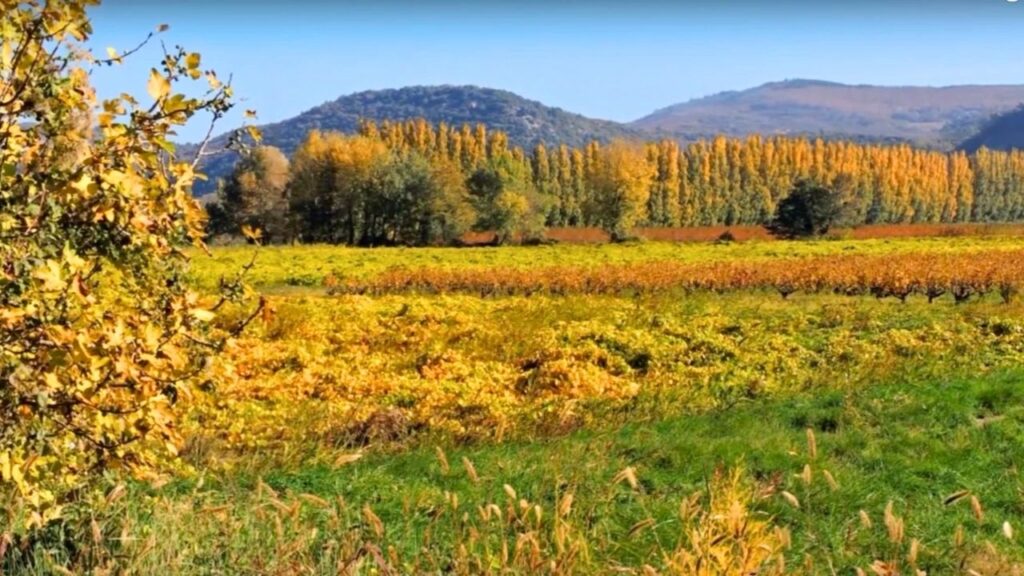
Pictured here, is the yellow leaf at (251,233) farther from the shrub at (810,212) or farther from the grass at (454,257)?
the shrub at (810,212)

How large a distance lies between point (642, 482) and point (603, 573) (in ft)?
12.1

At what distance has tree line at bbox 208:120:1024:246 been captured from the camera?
68000 mm

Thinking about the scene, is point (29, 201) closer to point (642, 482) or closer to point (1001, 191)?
point (642, 482)

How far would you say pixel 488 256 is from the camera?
43719 mm

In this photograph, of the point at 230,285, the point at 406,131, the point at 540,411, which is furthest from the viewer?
the point at 406,131

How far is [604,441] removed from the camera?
325 inches

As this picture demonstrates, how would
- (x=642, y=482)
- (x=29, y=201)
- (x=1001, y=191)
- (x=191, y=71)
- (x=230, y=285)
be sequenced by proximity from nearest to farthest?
(x=29, y=201), (x=191, y=71), (x=230, y=285), (x=642, y=482), (x=1001, y=191)

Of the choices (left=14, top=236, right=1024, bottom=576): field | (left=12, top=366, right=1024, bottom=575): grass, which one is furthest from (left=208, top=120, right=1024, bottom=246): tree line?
(left=12, top=366, right=1024, bottom=575): grass

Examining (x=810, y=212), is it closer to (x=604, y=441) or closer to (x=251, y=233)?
(x=604, y=441)

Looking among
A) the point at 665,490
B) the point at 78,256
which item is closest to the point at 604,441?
the point at 665,490

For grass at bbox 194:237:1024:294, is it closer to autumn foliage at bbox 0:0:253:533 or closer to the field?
the field

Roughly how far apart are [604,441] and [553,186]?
3281 inches

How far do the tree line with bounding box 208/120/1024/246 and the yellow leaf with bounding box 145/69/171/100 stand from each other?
62.7 meters

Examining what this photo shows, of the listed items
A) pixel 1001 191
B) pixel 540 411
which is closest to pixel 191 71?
pixel 540 411
